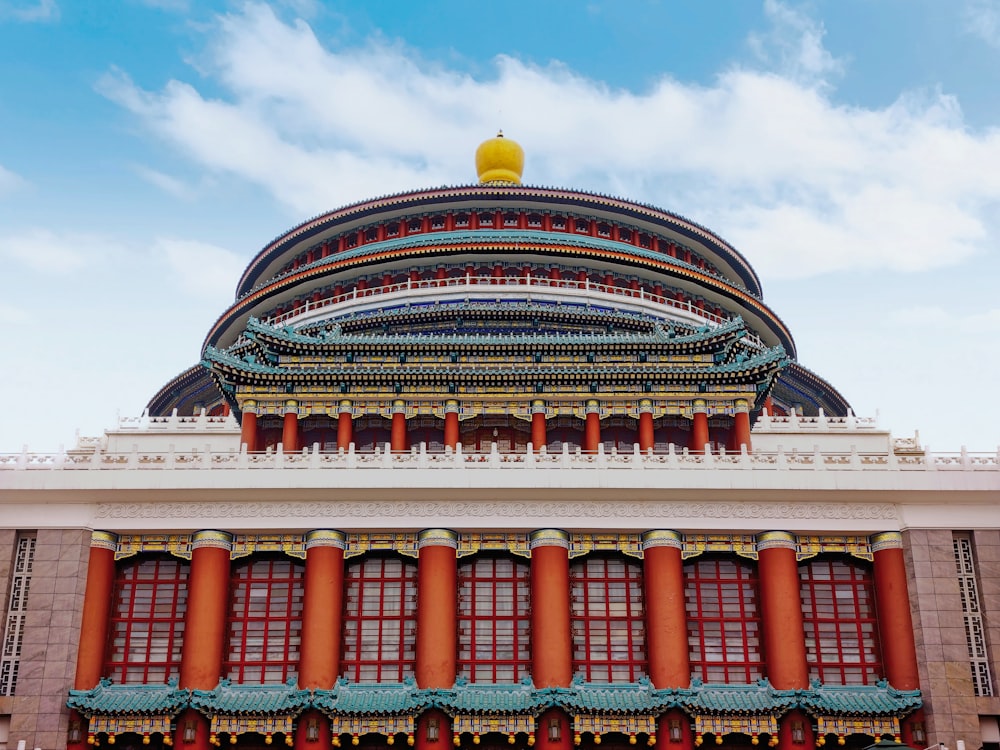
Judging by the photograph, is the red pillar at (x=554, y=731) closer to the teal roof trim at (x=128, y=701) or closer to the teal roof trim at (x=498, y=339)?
the teal roof trim at (x=128, y=701)

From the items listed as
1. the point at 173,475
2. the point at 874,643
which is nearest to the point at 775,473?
the point at 874,643

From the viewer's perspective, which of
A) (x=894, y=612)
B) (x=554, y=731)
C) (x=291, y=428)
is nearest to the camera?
(x=554, y=731)

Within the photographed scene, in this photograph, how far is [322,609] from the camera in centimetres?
2684

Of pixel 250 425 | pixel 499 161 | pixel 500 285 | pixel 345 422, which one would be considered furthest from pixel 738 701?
pixel 499 161

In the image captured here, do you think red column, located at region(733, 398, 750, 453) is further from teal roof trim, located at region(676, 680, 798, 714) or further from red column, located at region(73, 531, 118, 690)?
red column, located at region(73, 531, 118, 690)

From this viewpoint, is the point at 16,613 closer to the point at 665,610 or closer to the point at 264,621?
the point at 264,621

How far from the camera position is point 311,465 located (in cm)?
2773

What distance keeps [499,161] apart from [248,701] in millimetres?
34715

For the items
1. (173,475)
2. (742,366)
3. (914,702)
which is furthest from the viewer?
(742,366)

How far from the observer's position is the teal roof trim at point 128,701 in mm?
25797

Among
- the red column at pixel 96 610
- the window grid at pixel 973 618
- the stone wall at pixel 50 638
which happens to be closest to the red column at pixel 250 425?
the red column at pixel 96 610

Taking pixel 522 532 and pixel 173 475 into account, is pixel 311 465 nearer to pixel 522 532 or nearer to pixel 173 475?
pixel 173 475

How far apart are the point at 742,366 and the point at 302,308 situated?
1983 cm

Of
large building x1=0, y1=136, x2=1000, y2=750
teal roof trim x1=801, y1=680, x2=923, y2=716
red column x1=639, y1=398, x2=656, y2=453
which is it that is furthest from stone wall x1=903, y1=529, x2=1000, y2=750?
red column x1=639, y1=398, x2=656, y2=453
